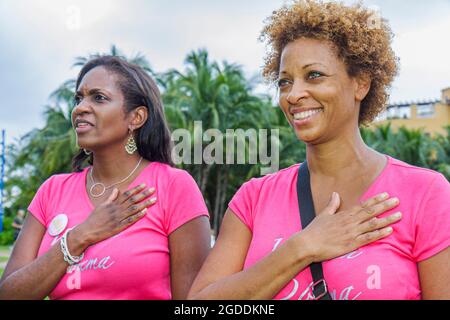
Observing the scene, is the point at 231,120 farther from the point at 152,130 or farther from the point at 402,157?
the point at 152,130

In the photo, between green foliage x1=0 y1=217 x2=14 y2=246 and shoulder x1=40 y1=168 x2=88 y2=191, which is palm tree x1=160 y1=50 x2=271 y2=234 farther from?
shoulder x1=40 y1=168 x2=88 y2=191

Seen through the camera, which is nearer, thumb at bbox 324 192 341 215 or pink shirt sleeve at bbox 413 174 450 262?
pink shirt sleeve at bbox 413 174 450 262

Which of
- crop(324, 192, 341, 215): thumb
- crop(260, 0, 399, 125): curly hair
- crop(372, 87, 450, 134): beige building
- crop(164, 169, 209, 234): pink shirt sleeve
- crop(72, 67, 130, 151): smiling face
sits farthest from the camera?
crop(372, 87, 450, 134): beige building

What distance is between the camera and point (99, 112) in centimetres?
313

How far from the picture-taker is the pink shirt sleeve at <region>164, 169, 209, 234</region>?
9.55 feet

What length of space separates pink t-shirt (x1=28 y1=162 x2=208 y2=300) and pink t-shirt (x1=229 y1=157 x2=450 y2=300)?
2.10 feet

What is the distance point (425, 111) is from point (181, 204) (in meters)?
51.3

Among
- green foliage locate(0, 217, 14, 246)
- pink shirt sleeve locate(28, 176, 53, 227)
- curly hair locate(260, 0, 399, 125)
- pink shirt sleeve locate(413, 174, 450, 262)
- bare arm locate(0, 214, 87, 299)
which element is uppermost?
curly hair locate(260, 0, 399, 125)

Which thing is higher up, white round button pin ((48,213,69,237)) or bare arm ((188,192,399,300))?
white round button pin ((48,213,69,237))

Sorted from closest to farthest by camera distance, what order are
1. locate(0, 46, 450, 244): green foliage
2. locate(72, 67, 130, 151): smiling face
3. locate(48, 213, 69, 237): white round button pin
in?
locate(48, 213, 69, 237): white round button pin
locate(72, 67, 130, 151): smiling face
locate(0, 46, 450, 244): green foliage

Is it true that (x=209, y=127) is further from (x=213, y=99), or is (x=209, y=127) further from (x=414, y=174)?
(x=414, y=174)

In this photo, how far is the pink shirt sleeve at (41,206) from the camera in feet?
10.4

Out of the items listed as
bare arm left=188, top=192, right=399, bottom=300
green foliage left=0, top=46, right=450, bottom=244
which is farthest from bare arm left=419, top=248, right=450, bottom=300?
green foliage left=0, top=46, right=450, bottom=244
